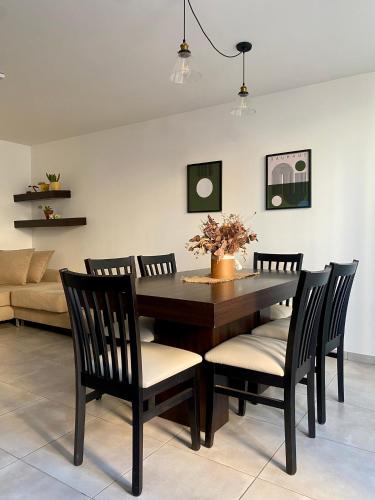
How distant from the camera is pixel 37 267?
15.9 ft

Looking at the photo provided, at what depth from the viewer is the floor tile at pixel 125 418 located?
6.58ft

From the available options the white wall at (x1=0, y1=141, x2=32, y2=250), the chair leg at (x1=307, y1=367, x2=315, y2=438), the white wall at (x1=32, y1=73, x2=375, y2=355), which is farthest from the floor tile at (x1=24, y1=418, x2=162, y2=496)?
the white wall at (x1=0, y1=141, x2=32, y2=250)

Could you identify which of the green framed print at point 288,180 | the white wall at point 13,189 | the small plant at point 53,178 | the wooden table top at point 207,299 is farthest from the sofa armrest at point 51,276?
the wooden table top at point 207,299

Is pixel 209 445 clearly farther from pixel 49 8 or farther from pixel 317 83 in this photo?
pixel 317 83

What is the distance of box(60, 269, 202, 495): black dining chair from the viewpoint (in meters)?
1.48

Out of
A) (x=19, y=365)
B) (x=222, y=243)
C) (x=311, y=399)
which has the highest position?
Result: (x=222, y=243)

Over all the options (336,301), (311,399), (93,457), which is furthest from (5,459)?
(336,301)

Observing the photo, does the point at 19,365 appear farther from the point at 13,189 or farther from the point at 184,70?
the point at 13,189

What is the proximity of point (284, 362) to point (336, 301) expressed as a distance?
0.69 meters

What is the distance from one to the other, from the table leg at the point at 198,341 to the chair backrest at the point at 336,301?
1.74 feet

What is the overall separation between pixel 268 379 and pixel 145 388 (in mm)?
571

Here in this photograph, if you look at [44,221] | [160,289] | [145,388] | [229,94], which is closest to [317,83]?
[229,94]

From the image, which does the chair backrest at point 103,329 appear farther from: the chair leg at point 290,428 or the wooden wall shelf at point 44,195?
the wooden wall shelf at point 44,195

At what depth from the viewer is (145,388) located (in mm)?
1518
